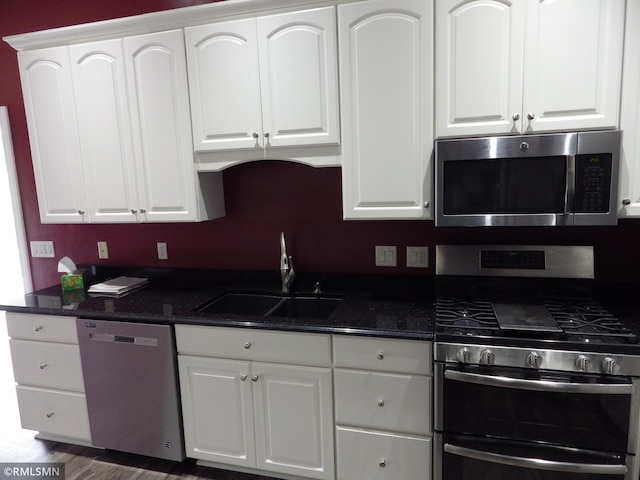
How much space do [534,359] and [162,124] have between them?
2.03 meters

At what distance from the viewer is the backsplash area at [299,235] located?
214 cm

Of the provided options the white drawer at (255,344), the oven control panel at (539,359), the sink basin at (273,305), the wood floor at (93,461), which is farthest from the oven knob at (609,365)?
the wood floor at (93,461)

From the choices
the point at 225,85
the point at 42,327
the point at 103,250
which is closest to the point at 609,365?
the point at 225,85

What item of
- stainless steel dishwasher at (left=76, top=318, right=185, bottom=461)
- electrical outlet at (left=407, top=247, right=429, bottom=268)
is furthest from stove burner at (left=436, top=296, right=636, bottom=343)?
stainless steel dishwasher at (left=76, top=318, right=185, bottom=461)

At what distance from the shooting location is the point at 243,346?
204 centimetres

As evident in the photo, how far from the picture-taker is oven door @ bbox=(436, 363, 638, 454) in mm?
1607

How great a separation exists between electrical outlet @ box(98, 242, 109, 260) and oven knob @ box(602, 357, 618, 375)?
2.82 m

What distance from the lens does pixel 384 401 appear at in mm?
1886

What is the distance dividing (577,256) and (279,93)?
159 cm

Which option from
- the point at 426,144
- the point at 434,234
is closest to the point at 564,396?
the point at 434,234

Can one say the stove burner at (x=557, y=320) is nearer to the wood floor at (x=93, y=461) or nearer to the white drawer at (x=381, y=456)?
the white drawer at (x=381, y=456)

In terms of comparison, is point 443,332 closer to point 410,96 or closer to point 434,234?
point 434,234

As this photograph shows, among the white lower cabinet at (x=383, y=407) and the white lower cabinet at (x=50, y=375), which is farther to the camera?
the white lower cabinet at (x=50, y=375)

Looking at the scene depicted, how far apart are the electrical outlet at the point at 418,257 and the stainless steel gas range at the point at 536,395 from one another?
0.47 m
